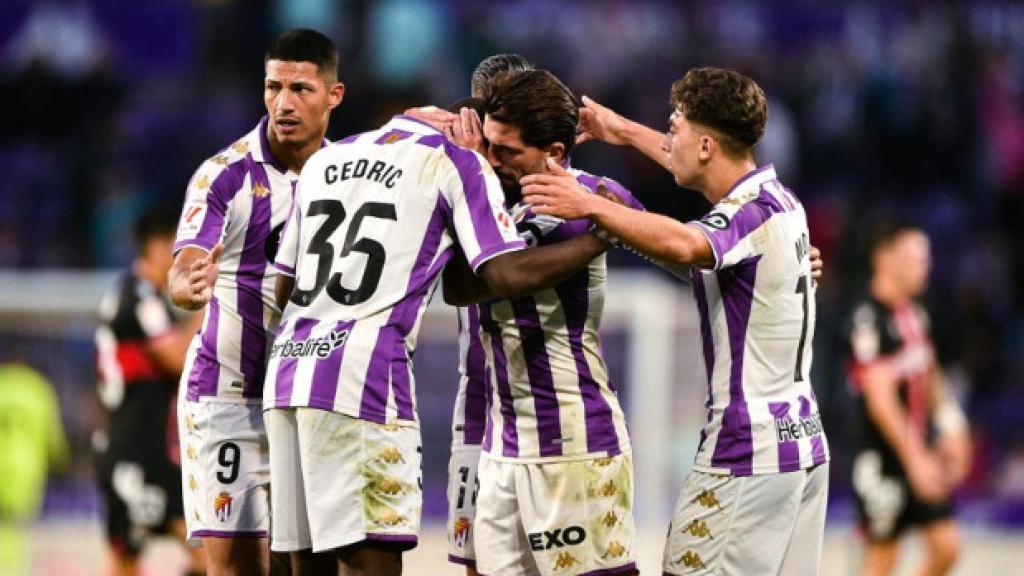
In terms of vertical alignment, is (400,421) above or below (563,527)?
above

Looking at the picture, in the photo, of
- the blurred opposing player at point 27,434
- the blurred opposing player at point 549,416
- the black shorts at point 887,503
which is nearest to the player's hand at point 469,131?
the blurred opposing player at point 549,416

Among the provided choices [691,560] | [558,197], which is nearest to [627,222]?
[558,197]

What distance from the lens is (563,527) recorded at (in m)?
5.79

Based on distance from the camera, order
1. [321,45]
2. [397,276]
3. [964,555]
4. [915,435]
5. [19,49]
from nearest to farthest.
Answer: [397,276], [321,45], [915,435], [964,555], [19,49]

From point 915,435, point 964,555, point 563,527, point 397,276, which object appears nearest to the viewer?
point 397,276

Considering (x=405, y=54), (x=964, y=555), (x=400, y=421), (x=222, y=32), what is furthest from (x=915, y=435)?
(x=222, y=32)

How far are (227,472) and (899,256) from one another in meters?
5.26

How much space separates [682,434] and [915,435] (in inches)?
105

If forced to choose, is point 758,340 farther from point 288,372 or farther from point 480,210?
point 288,372

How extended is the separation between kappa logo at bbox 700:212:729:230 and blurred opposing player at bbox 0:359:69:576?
8.02 meters

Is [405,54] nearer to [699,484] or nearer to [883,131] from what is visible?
[883,131]

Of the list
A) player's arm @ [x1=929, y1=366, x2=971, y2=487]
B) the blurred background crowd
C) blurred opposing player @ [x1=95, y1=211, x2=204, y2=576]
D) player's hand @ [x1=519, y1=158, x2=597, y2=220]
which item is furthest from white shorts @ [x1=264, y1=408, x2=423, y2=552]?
the blurred background crowd

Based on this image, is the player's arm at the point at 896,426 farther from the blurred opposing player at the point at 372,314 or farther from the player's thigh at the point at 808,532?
the blurred opposing player at the point at 372,314

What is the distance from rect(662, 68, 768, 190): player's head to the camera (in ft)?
18.5
